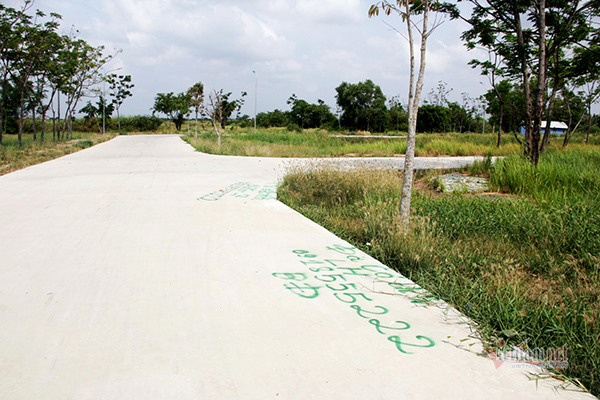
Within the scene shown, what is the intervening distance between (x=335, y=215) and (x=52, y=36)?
24.3 metres

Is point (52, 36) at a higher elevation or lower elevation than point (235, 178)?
higher

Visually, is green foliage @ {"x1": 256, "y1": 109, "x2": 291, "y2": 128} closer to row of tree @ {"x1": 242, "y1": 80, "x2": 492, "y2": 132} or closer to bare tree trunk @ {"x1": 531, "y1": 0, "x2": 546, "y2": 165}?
row of tree @ {"x1": 242, "y1": 80, "x2": 492, "y2": 132}

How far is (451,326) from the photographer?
2797mm

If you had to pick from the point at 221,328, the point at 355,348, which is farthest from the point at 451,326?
the point at 221,328

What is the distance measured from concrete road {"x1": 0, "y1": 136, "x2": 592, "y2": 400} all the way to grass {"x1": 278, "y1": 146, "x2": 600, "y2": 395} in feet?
0.90

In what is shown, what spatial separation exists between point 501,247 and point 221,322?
3246 mm

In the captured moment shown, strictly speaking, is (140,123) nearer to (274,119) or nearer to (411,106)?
(274,119)

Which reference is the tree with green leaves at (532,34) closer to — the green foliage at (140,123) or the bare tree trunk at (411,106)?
the bare tree trunk at (411,106)

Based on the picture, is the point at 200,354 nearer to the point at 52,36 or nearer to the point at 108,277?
the point at 108,277

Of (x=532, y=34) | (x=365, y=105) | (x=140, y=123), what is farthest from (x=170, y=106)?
(x=532, y=34)

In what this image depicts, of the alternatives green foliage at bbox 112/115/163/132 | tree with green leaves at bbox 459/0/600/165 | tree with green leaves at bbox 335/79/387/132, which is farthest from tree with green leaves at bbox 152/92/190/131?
tree with green leaves at bbox 459/0/600/165

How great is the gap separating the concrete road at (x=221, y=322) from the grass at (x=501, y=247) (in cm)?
28

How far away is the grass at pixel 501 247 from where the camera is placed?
8.82ft

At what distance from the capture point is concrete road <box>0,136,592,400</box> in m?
2.16
